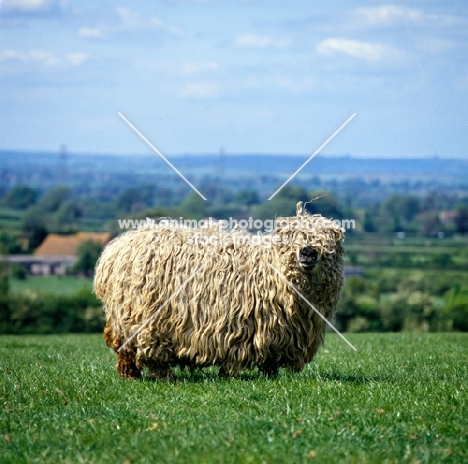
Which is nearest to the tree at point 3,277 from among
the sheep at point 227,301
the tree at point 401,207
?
the tree at point 401,207

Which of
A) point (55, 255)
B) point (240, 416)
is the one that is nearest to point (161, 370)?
point (240, 416)

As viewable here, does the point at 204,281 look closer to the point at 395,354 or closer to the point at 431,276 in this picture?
the point at 395,354

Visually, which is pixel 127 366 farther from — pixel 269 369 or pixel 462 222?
pixel 462 222

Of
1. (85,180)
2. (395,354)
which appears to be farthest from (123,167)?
(395,354)

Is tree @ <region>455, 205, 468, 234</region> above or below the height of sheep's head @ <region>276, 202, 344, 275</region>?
below

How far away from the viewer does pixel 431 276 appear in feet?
154

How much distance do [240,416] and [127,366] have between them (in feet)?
10.2

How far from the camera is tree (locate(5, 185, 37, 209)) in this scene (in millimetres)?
66000

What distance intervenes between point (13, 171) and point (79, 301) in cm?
3294

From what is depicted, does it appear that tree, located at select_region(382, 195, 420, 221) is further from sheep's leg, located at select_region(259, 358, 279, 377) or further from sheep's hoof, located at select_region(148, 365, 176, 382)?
Result: sheep's hoof, located at select_region(148, 365, 176, 382)

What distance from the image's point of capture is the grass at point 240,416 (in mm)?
7547

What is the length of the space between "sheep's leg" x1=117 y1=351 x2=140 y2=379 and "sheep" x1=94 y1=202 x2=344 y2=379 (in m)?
0.02

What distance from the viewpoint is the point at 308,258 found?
10664 mm

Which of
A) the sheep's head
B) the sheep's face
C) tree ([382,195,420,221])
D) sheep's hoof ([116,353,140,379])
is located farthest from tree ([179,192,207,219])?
the sheep's face
